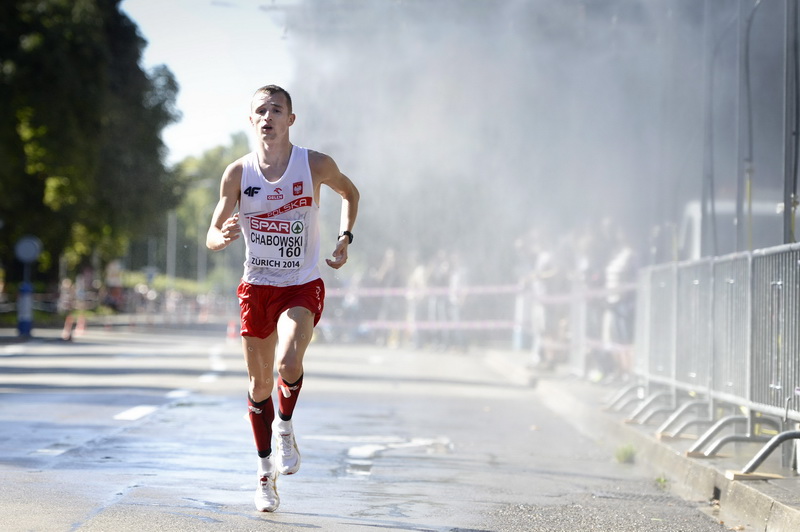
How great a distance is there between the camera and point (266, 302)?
7.17 m

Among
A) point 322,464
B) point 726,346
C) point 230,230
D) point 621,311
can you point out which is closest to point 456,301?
point 621,311

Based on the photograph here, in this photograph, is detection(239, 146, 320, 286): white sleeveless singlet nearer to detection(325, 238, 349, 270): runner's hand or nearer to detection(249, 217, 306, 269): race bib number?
detection(249, 217, 306, 269): race bib number

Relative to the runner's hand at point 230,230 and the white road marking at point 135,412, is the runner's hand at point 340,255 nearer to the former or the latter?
the runner's hand at point 230,230

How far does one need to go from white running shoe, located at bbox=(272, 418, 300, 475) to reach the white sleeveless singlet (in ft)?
2.36

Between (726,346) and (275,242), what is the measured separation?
426 centimetres

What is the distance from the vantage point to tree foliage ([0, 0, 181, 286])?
4034 centimetres

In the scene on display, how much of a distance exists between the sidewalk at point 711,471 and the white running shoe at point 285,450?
2.33 m

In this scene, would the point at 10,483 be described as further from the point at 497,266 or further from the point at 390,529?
the point at 497,266

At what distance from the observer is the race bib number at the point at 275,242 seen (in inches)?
279

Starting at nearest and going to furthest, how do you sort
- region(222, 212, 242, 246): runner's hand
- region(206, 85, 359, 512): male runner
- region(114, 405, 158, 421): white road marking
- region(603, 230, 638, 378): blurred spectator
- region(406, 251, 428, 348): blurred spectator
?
region(222, 212, 242, 246): runner's hand < region(206, 85, 359, 512): male runner < region(114, 405, 158, 421): white road marking < region(603, 230, 638, 378): blurred spectator < region(406, 251, 428, 348): blurred spectator

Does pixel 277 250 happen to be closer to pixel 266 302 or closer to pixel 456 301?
pixel 266 302

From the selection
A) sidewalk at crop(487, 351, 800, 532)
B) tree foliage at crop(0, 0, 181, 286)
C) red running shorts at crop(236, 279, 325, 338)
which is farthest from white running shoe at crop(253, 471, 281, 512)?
tree foliage at crop(0, 0, 181, 286)

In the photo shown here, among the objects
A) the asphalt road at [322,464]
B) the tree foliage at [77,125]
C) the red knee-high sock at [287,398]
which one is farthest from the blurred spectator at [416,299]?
the red knee-high sock at [287,398]

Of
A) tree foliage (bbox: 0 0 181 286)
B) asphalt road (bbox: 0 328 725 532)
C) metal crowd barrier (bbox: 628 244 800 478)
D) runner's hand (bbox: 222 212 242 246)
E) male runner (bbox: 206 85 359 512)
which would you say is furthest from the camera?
tree foliage (bbox: 0 0 181 286)
